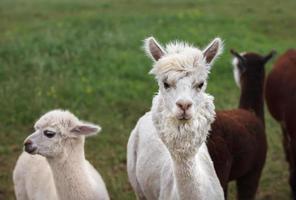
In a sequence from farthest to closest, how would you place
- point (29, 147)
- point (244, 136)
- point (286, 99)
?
point (286, 99)
point (244, 136)
point (29, 147)

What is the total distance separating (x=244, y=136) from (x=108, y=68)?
231 inches

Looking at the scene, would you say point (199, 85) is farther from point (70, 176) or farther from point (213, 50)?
point (70, 176)

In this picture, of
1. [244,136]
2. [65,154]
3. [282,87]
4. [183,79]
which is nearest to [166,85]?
[183,79]

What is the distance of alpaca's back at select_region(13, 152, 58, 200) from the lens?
20.4 feet

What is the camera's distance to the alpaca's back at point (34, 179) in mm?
6215

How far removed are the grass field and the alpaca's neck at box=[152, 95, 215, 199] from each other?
3.00 m

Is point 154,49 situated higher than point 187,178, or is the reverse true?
point 154,49

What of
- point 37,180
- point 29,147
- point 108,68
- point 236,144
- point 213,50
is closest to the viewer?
point 213,50

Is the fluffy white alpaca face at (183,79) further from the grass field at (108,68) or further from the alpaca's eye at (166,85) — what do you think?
the grass field at (108,68)

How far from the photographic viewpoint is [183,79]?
4.28 metres

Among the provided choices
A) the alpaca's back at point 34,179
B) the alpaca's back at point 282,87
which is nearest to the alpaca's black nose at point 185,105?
the alpaca's back at point 34,179

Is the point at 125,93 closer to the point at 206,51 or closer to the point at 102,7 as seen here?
the point at 206,51

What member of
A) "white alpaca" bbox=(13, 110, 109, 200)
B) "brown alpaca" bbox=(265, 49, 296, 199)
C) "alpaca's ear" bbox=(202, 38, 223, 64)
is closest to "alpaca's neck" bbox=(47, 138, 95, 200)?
"white alpaca" bbox=(13, 110, 109, 200)

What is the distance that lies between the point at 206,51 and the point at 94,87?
250 inches
